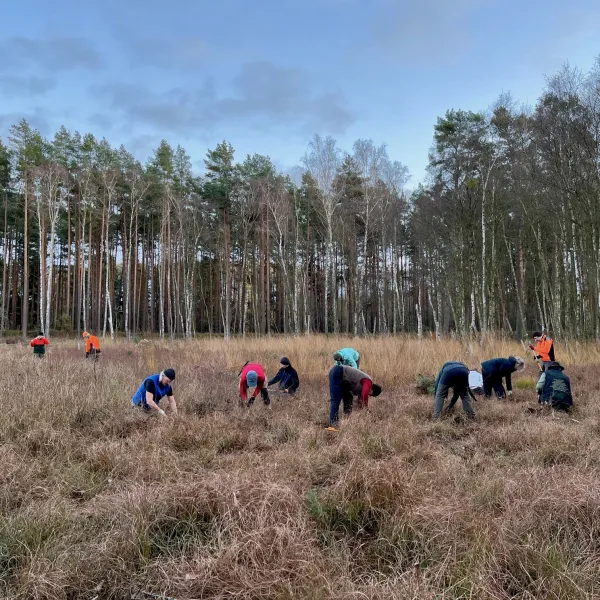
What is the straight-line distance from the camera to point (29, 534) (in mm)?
2617

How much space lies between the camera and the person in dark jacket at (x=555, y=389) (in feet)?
20.4

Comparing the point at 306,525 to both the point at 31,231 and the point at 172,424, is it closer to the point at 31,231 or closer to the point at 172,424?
the point at 172,424

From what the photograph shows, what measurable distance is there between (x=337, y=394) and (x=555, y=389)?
335 cm

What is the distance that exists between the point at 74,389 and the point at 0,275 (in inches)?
1332

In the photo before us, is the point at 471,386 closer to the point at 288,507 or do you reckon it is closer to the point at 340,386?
the point at 340,386

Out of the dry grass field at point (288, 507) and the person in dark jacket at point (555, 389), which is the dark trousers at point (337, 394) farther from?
the person in dark jacket at point (555, 389)

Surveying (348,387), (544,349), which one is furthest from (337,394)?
(544,349)

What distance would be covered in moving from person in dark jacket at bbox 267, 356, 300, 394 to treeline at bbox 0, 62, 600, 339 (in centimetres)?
873

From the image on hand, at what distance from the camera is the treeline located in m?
13.7

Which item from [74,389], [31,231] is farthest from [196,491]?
[31,231]

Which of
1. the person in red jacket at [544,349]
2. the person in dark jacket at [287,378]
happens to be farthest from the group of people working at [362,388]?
the person in red jacket at [544,349]

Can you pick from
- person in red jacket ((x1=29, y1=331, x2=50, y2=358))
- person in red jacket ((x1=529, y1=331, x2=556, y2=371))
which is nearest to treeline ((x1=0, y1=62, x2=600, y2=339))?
person in red jacket ((x1=529, y1=331, x2=556, y2=371))

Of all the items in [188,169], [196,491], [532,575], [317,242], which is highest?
[188,169]

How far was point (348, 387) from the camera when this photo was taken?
21.0ft
